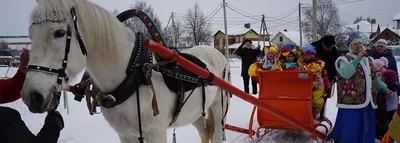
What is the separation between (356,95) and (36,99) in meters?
3.34

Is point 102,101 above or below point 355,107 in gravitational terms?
above

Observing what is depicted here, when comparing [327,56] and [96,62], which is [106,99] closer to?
[96,62]

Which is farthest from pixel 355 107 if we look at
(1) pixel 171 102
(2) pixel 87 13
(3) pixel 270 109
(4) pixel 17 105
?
(4) pixel 17 105

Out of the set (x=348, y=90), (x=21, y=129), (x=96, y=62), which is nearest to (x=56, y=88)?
(x=21, y=129)

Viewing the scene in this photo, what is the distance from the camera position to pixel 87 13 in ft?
5.14

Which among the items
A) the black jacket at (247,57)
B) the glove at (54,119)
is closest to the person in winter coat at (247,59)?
the black jacket at (247,57)

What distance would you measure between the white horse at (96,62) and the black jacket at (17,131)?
0.30ft

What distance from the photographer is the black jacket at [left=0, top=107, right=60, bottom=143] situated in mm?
1228

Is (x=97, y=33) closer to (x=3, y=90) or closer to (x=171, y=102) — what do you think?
(x=3, y=90)

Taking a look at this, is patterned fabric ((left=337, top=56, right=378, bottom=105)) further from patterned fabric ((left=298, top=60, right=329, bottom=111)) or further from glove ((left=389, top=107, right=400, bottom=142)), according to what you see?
glove ((left=389, top=107, right=400, bottom=142))

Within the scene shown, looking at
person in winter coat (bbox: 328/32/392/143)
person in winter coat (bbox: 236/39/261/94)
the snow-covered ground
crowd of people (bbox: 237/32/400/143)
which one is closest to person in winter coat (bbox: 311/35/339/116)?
crowd of people (bbox: 237/32/400/143)

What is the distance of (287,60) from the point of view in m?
4.39

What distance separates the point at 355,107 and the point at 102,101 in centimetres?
293

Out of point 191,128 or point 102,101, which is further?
point 191,128
